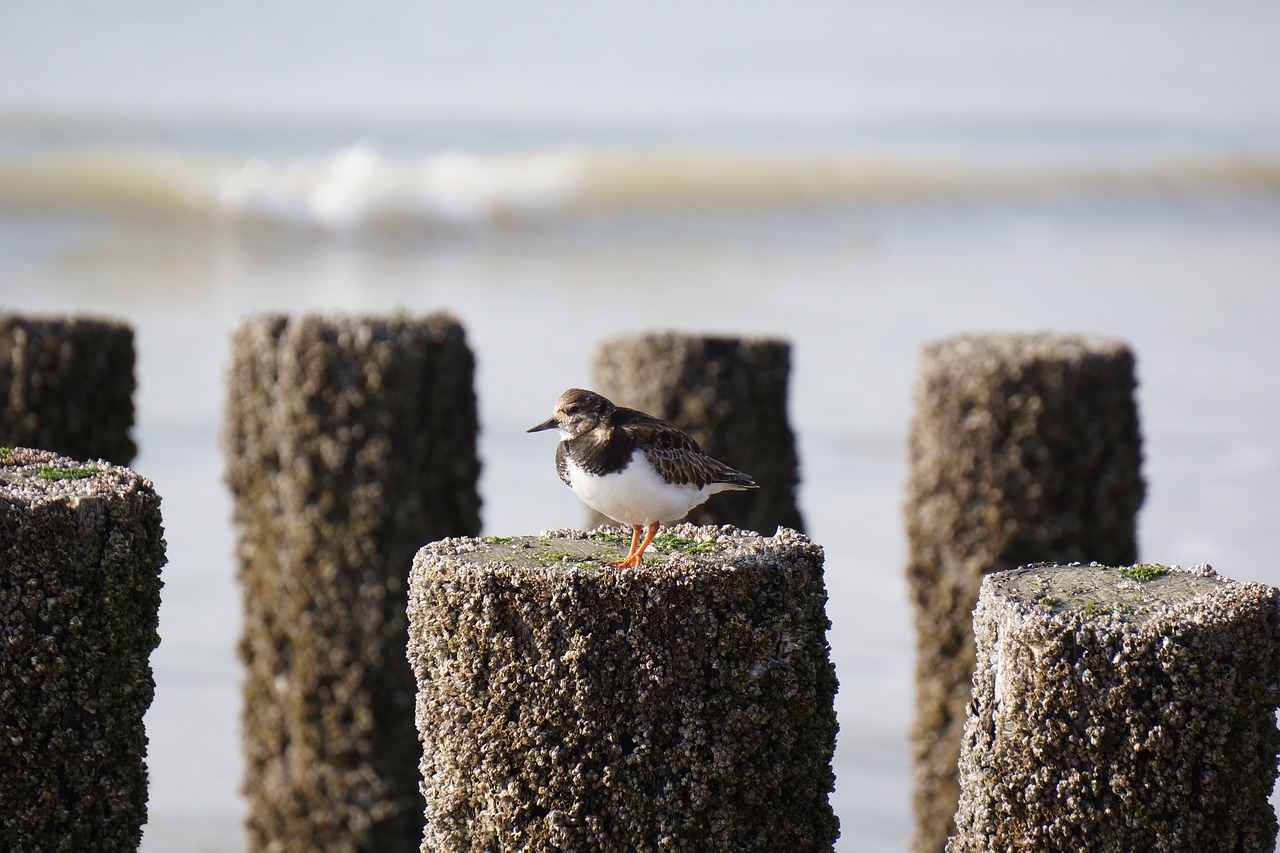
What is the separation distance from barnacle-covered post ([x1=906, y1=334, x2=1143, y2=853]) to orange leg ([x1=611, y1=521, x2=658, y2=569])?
3.45 meters

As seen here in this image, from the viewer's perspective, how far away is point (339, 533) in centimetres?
727

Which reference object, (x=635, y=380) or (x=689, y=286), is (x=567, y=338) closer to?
(x=689, y=286)

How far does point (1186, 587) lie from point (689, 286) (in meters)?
18.8

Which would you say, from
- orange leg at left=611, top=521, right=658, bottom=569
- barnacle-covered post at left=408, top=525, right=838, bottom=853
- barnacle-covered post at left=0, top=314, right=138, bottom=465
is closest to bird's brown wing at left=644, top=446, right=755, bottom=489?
orange leg at left=611, top=521, right=658, bottom=569

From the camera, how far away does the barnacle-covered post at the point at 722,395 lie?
26.2 feet

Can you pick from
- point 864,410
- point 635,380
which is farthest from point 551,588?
point 864,410

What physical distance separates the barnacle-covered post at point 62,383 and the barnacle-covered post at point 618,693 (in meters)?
4.22

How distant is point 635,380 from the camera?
810cm

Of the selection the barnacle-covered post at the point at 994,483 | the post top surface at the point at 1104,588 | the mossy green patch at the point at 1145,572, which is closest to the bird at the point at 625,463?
the post top surface at the point at 1104,588

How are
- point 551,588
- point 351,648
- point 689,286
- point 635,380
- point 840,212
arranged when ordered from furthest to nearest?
point 840,212, point 689,286, point 635,380, point 351,648, point 551,588

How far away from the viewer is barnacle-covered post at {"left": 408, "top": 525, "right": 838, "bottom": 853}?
12.5 ft

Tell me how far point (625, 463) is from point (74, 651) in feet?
5.59

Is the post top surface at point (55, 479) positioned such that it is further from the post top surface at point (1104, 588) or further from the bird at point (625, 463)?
the post top surface at point (1104, 588)

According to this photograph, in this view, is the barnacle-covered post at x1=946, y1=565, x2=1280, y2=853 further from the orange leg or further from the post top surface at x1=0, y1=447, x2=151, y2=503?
the post top surface at x1=0, y1=447, x2=151, y2=503
